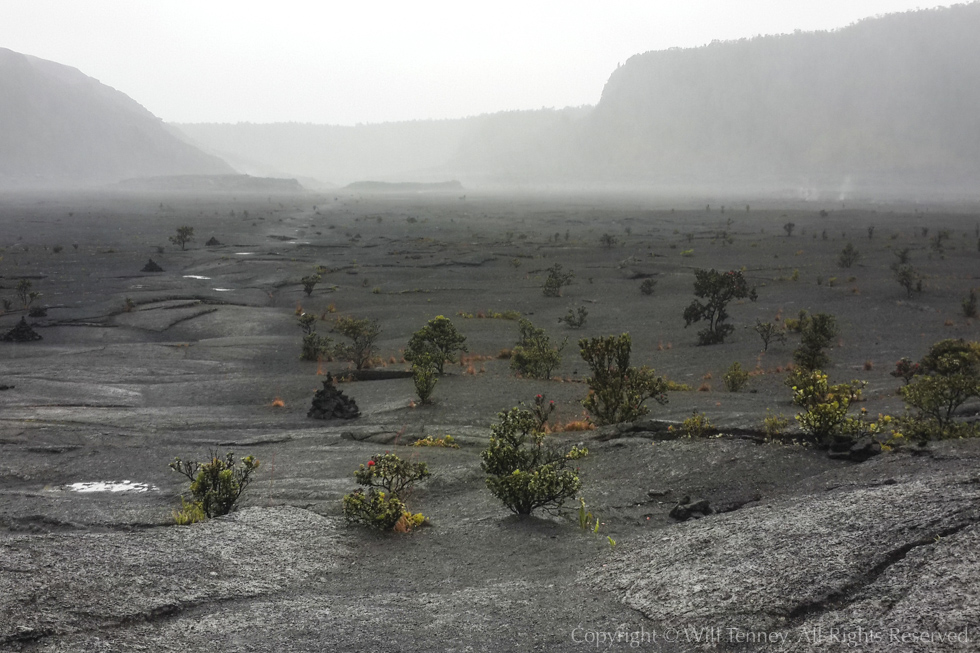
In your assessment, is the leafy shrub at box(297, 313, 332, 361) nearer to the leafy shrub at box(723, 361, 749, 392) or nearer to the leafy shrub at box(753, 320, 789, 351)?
the leafy shrub at box(723, 361, 749, 392)

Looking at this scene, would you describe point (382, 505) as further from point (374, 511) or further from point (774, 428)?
point (774, 428)

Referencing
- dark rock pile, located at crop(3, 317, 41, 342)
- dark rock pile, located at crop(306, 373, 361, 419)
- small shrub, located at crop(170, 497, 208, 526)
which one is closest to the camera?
small shrub, located at crop(170, 497, 208, 526)

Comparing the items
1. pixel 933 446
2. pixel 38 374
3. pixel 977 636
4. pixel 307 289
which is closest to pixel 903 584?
pixel 977 636

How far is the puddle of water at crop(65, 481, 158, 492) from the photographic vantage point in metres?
9.66

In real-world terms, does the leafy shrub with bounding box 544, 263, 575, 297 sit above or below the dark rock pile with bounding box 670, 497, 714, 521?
above

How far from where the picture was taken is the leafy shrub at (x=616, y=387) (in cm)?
1194

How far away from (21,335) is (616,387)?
20606 mm

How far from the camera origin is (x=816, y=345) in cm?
1834

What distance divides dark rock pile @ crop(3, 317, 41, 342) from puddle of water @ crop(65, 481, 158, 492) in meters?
15.4

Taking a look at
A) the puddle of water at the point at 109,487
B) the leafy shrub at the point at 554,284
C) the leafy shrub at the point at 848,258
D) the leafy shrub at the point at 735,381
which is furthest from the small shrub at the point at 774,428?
the leafy shrub at the point at 848,258

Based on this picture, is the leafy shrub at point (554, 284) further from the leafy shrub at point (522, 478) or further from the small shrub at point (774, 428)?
the leafy shrub at point (522, 478)

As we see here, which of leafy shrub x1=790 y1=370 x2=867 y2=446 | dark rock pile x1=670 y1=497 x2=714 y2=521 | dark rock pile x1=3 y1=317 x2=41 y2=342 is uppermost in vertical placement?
leafy shrub x1=790 y1=370 x2=867 y2=446

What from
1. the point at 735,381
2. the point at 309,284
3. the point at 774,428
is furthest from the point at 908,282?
the point at 309,284

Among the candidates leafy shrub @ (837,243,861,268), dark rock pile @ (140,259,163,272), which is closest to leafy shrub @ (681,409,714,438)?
leafy shrub @ (837,243,861,268)
